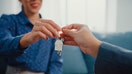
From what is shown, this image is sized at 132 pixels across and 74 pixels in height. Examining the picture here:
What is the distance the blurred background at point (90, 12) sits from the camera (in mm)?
2164

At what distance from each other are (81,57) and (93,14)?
0.47m

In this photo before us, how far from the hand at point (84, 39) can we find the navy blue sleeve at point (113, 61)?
0.21 feet

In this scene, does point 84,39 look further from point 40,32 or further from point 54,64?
point 54,64

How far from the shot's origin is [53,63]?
1.57 metres

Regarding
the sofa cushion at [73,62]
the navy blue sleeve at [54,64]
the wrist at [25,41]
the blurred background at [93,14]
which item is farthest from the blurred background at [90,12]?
the wrist at [25,41]

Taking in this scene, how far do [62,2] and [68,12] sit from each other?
0.12m

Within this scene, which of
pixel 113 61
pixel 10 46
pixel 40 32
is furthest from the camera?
pixel 10 46

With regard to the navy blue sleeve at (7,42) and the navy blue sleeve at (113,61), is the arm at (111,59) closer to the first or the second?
the navy blue sleeve at (113,61)

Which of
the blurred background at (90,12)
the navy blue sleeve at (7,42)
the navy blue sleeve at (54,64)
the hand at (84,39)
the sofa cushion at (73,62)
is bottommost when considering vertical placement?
the sofa cushion at (73,62)

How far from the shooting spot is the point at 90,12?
2283 millimetres

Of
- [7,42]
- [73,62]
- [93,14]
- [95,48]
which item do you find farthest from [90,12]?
[95,48]

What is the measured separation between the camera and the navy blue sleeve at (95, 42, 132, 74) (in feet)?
2.12

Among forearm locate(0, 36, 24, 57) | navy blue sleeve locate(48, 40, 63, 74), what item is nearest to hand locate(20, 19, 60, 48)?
forearm locate(0, 36, 24, 57)

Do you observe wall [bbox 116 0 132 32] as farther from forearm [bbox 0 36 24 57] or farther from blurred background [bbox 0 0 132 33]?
forearm [bbox 0 36 24 57]
